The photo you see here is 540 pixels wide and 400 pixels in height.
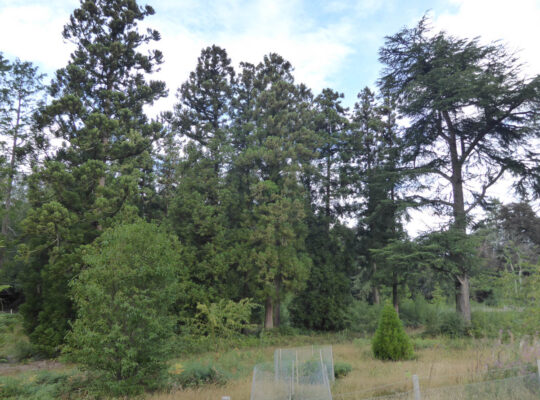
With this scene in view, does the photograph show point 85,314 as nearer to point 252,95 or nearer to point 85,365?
point 85,365

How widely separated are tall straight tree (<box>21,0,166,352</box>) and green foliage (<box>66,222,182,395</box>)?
8.57 meters

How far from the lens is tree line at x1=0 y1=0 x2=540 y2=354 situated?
1677 centimetres

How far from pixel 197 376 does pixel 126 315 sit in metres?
3.11

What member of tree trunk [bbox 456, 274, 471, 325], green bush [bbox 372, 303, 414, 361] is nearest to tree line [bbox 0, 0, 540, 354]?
tree trunk [bbox 456, 274, 471, 325]

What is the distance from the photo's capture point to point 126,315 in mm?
7750

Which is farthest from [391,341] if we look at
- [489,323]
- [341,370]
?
[489,323]

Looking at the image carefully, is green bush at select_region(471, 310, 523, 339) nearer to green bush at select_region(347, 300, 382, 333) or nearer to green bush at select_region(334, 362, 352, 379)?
green bush at select_region(347, 300, 382, 333)

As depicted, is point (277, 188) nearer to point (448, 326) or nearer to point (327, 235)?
point (327, 235)

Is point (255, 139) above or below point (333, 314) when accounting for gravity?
above

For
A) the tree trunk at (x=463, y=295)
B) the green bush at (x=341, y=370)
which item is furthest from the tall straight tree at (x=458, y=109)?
the green bush at (x=341, y=370)

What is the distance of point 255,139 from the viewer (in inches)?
919

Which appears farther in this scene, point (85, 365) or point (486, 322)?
point (486, 322)

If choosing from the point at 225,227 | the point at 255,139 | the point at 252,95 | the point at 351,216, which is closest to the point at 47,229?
the point at 225,227

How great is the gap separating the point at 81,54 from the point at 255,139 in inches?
436
